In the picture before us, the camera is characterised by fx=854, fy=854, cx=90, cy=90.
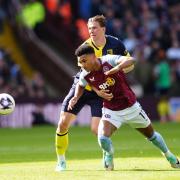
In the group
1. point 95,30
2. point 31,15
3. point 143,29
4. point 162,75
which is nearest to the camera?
point 95,30

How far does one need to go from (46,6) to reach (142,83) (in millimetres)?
4444

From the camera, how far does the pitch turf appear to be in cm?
1200

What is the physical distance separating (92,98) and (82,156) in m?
2.70

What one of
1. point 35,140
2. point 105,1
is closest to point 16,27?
point 105,1

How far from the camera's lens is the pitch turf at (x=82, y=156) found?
39.4ft

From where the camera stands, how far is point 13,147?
18.8m

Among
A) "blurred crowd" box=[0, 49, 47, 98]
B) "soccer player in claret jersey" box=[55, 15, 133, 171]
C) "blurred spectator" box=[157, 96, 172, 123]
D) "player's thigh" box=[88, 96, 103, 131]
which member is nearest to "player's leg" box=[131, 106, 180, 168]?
"soccer player in claret jersey" box=[55, 15, 133, 171]

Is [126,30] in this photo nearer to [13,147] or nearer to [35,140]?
[35,140]

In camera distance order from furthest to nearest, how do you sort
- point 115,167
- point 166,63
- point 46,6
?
point 46,6
point 166,63
point 115,167

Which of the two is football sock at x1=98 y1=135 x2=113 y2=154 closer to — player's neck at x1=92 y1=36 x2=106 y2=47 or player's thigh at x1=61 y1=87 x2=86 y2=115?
player's thigh at x1=61 y1=87 x2=86 y2=115

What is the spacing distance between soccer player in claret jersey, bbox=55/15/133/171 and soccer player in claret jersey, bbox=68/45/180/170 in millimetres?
513

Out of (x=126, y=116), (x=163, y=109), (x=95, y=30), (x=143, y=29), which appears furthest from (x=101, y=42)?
(x=143, y=29)

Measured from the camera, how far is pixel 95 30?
12906 mm

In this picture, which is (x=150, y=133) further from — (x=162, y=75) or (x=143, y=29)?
(x=143, y=29)
